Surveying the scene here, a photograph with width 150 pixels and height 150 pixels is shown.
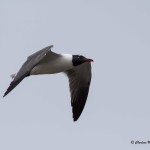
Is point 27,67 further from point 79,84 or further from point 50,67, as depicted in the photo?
point 79,84

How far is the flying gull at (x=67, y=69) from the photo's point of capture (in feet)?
37.4

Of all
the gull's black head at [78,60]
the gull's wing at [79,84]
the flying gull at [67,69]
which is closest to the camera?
the flying gull at [67,69]

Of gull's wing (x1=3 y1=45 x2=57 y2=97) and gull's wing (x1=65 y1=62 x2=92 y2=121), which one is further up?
gull's wing (x1=3 y1=45 x2=57 y2=97)

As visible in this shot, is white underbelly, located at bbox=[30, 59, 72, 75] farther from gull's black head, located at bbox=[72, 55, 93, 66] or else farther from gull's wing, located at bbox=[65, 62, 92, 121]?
gull's wing, located at bbox=[65, 62, 92, 121]

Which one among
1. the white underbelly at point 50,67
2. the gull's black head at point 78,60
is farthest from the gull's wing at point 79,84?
the white underbelly at point 50,67

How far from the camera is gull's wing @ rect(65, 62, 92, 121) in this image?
14.1 m

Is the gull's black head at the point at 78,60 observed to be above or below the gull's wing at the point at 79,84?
above

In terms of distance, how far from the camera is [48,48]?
39.1 feet

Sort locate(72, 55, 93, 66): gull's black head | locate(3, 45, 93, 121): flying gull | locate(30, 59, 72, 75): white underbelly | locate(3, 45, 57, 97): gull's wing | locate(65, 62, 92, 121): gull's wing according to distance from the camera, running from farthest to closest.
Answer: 1. locate(65, 62, 92, 121): gull's wing
2. locate(72, 55, 93, 66): gull's black head
3. locate(30, 59, 72, 75): white underbelly
4. locate(3, 45, 93, 121): flying gull
5. locate(3, 45, 57, 97): gull's wing

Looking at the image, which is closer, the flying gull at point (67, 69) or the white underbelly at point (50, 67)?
the flying gull at point (67, 69)

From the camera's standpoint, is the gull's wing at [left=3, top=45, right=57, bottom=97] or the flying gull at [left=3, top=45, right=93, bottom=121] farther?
the flying gull at [left=3, top=45, right=93, bottom=121]

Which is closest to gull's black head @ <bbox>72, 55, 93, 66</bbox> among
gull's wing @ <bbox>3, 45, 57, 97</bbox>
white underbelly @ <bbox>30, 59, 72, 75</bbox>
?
white underbelly @ <bbox>30, 59, 72, 75</bbox>

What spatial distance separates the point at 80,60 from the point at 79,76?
4.20 feet

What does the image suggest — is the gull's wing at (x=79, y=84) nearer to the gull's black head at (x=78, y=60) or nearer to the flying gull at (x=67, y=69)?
the flying gull at (x=67, y=69)
